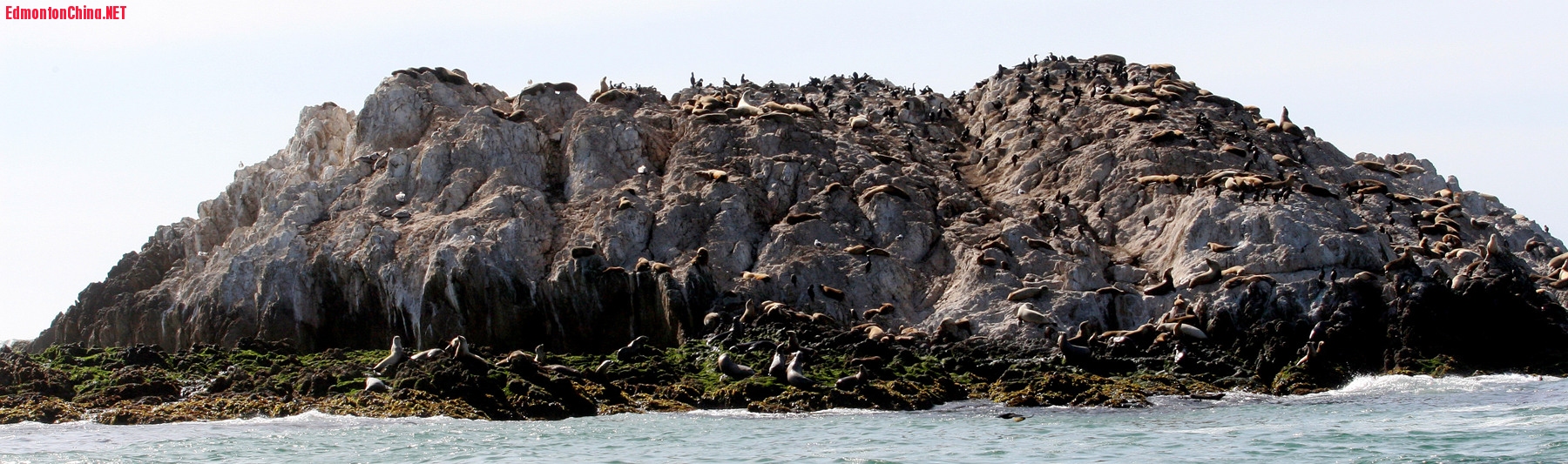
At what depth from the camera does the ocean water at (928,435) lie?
2647cm

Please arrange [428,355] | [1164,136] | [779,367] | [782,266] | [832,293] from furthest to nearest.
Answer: [1164,136] → [782,266] → [832,293] → [428,355] → [779,367]

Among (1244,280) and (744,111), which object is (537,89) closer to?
(744,111)

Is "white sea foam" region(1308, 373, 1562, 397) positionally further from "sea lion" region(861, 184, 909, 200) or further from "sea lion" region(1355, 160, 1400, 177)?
"sea lion" region(1355, 160, 1400, 177)

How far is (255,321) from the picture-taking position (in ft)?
153

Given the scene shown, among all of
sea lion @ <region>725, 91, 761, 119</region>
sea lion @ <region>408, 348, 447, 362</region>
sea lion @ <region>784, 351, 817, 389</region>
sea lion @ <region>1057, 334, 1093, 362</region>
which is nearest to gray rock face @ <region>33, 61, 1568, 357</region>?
sea lion @ <region>725, 91, 761, 119</region>

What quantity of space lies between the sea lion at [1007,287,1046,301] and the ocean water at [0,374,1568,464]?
7.17 meters

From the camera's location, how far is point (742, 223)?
47.8 m

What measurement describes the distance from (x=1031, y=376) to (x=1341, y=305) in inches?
336

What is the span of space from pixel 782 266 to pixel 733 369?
7.28 metres

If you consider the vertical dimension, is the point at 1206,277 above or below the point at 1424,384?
above

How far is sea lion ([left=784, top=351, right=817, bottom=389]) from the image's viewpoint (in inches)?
1444

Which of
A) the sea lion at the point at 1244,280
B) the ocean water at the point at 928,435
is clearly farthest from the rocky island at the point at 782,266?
the ocean water at the point at 928,435

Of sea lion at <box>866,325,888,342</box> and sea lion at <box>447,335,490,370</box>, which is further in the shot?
sea lion at <box>866,325,888,342</box>

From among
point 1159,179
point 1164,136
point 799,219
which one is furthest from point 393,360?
point 1164,136
